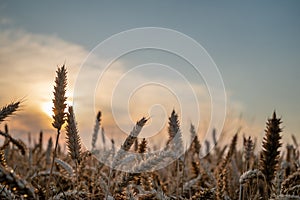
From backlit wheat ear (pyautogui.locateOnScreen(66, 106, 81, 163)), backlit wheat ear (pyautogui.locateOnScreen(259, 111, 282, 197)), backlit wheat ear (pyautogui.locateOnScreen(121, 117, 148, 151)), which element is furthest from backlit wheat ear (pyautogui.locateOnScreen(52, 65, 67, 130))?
backlit wheat ear (pyautogui.locateOnScreen(259, 111, 282, 197))

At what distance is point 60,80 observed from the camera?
212 centimetres

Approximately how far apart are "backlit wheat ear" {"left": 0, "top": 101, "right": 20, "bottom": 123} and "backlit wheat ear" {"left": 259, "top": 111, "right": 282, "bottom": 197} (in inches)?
67.9

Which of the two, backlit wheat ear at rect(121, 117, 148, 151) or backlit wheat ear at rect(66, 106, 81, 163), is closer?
backlit wheat ear at rect(121, 117, 148, 151)

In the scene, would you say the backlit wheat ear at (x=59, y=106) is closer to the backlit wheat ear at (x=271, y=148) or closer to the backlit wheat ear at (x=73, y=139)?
the backlit wheat ear at (x=73, y=139)

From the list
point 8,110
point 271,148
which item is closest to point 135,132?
point 8,110

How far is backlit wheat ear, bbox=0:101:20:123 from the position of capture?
1.93 metres

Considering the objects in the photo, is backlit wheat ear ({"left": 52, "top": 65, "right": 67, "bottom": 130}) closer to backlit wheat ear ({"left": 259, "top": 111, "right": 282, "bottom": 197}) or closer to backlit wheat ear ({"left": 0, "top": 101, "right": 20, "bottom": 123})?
backlit wheat ear ({"left": 0, "top": 101, "right": 20, "bottom": 123})

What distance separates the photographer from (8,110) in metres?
1.97

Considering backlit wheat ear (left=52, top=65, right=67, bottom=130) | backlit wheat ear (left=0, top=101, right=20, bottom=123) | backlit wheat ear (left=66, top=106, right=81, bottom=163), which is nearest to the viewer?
backlit wheat ear (left=0, top=101, right=20, bottom=123)

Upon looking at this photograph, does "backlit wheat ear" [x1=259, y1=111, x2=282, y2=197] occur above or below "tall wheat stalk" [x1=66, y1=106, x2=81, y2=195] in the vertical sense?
above

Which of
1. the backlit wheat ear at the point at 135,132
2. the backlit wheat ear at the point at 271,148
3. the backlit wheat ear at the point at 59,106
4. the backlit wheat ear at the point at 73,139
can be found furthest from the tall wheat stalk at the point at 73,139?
the backlit wheat ear at the point at 271,148

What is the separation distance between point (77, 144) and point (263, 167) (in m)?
1.42

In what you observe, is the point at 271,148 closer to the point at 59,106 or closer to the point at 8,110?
the point at 59,106

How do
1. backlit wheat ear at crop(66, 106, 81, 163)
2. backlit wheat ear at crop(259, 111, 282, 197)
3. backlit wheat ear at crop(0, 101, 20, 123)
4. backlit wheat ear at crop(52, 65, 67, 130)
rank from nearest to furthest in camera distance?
backlit wheat ear at crop(0, 101, 20, 123) → backlit wheat ear at crop(52, 65, 67, 130) → backlit wheat ear at crop(66, 106, 81, 163) → backlit wheat ear at crop(259, 111, 282, 197)
